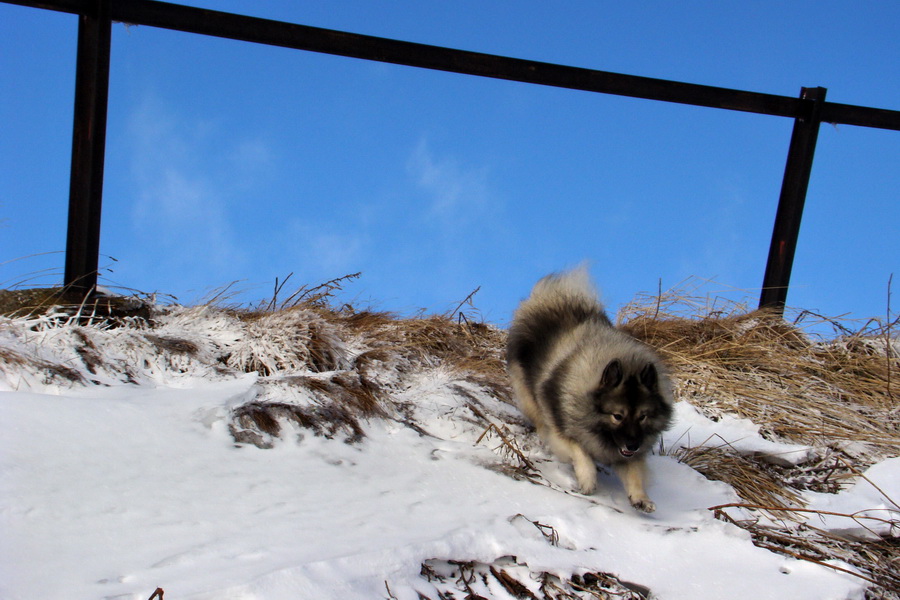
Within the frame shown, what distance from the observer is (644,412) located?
3.79m

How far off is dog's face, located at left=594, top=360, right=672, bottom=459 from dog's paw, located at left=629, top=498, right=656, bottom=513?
8.7 inches

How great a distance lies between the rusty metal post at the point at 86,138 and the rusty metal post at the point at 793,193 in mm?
5997

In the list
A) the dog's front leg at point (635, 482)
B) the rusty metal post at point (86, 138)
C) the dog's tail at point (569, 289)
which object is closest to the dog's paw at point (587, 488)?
the dog's front leg at point (635, 482)

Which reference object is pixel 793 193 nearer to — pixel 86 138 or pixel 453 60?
pixel 453 60

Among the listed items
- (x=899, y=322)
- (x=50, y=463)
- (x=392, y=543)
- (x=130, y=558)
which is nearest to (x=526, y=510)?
(x=392, y=543)

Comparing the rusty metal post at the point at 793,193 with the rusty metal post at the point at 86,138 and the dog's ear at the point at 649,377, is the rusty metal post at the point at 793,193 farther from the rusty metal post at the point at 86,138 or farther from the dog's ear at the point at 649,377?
the rusty metal post at the point at 86,138

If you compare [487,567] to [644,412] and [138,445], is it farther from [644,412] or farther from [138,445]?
[138,445]

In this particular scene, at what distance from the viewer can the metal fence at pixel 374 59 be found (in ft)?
17.6

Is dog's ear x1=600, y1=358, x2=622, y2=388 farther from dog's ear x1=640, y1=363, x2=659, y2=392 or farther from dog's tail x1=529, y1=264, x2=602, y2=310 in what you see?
dog's tail x1=529, y1=264, x2=602, y2=310

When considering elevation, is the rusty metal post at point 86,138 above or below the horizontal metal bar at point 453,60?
below

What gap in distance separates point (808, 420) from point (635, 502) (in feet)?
7.16

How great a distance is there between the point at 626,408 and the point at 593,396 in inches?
7.7

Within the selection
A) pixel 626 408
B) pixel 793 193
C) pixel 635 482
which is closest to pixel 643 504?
pixel 635 482

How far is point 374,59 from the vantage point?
5.93 m
